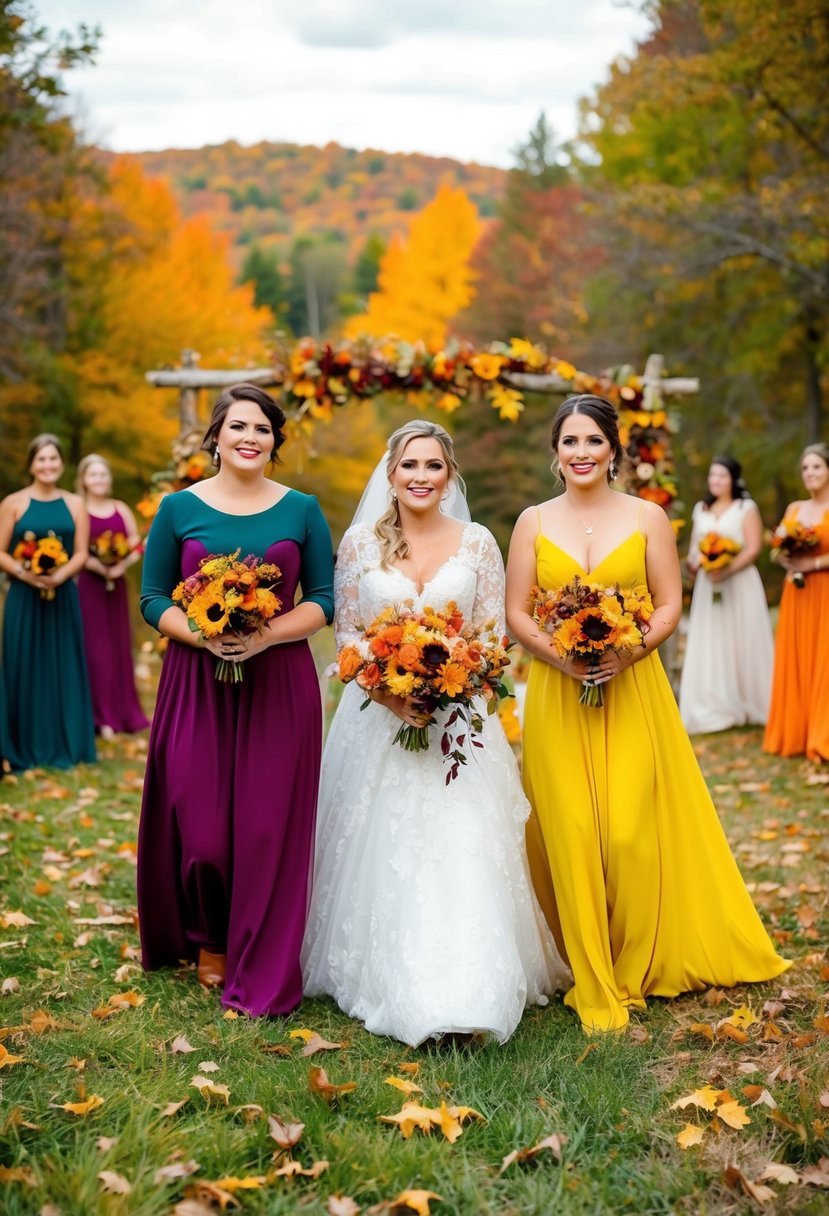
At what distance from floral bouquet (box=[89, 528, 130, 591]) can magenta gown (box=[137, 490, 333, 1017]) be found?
6.71 m

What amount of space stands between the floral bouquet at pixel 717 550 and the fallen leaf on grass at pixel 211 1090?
8.87 m

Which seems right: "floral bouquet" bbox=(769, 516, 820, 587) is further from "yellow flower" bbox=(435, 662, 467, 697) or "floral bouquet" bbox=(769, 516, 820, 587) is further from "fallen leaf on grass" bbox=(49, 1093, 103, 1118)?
"fallen leaf on grass" bbox=(49, 1093, 103, 1118)

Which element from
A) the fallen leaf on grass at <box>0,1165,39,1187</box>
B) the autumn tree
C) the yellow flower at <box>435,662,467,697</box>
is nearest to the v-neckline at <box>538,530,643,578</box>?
the yellow flower at <box>435,662,467,697</box>

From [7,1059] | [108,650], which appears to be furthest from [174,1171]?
[108,650]

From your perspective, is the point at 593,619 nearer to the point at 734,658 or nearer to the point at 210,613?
the point at 210,613

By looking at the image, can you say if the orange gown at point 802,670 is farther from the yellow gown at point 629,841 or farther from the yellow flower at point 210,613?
the yellow flower at point 210,613

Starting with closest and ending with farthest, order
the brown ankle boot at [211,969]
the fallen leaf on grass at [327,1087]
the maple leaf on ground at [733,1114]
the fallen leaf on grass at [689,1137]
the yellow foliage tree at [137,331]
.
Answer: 1. the fallen leaf on grass at [689,1137]
2. the maple leaf on ground at [733,1114]
3. the fallen leaf on grass at [327,1087]
4. the brown ankle boot at [211,969]
5. the yellow foliage tree at [137,331]

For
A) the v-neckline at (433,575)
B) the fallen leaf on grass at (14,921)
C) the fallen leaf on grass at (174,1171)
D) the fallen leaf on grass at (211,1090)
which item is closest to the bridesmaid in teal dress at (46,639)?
the fallen leaf on grass at (14,921)

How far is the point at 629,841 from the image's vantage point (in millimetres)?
5191

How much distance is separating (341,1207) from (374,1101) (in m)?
0.67

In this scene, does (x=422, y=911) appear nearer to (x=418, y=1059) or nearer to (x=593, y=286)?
(x=418, y=1059)

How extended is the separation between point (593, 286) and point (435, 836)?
81.7ft

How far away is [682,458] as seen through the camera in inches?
1081

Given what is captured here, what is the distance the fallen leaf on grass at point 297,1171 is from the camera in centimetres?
355
